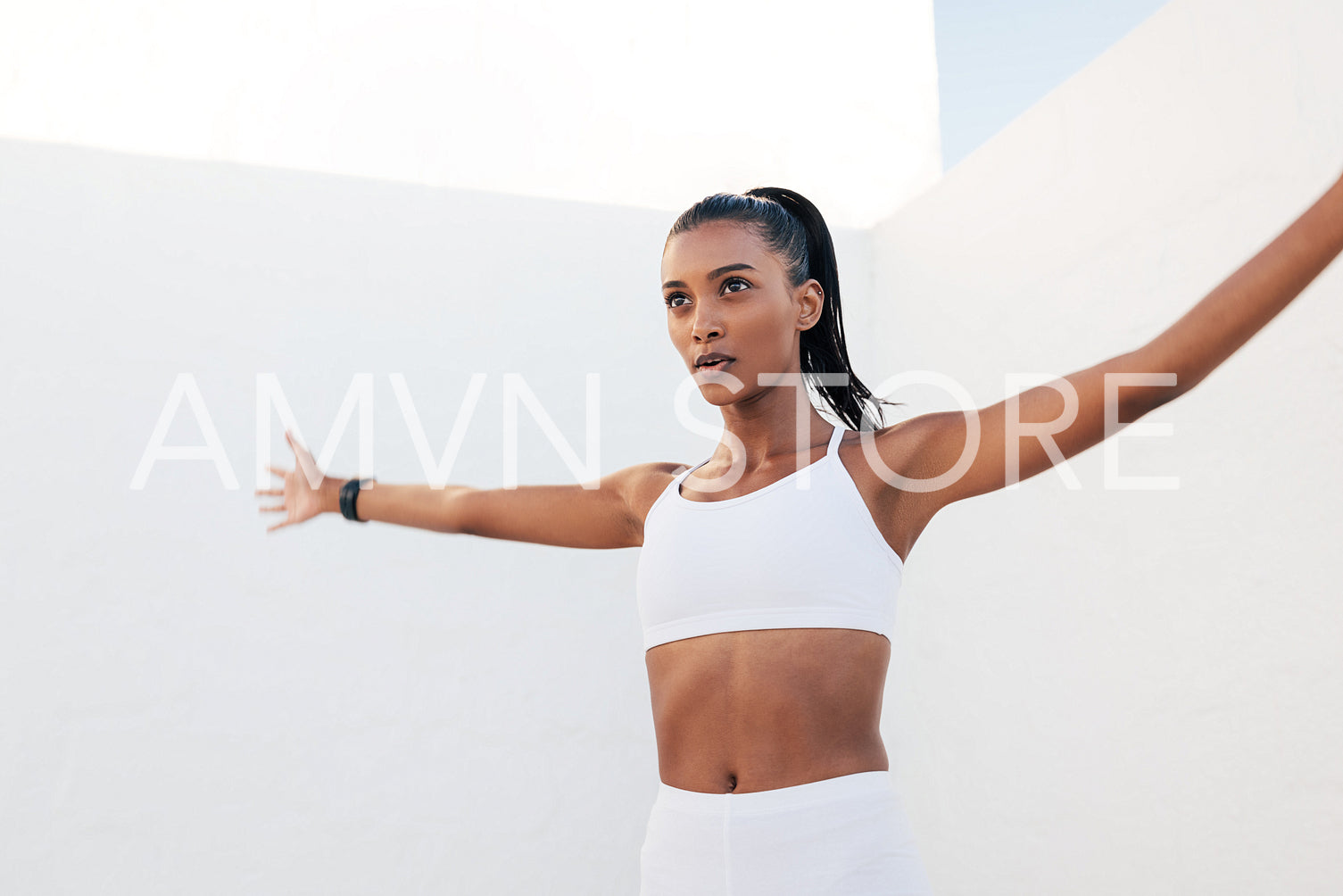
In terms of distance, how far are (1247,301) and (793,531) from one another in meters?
0.55

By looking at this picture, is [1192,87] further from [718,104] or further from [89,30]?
[89,30]

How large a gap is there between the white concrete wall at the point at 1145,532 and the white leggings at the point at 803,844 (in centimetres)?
140

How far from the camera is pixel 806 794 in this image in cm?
123

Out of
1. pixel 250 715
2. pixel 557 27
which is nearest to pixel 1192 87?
pixel 557 27

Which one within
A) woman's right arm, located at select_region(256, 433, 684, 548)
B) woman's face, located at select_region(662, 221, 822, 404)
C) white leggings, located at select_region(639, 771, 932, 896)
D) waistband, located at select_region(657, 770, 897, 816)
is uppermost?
woman's face, located at select_region(662, 221, 822, 404)

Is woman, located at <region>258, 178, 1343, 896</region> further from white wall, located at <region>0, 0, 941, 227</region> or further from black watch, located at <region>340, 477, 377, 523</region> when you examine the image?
white wall, located at <region>0, 0, 941, 227</region>

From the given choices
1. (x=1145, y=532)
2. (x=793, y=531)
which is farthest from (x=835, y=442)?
(x=1145, y=532)

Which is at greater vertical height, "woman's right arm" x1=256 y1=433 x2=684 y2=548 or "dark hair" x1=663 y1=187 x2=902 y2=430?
"dark hair" x1=663 y1=187 x2=902 y2=430

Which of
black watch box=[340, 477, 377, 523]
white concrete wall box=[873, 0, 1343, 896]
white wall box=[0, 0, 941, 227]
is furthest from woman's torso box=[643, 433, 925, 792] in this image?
white wall box=[0, 0, 941, 227]

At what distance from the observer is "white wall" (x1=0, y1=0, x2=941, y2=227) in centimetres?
327

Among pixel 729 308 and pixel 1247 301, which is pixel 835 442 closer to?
pixel 729 308

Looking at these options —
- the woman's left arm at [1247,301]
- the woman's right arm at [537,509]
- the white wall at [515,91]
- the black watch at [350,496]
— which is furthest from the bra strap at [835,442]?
the white wall at [515,91]

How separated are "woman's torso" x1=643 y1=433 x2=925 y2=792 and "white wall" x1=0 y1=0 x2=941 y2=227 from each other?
2.54 metres

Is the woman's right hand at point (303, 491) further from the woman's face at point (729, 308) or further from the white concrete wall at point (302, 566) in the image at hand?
the white concrete wall at point (302, 566)
